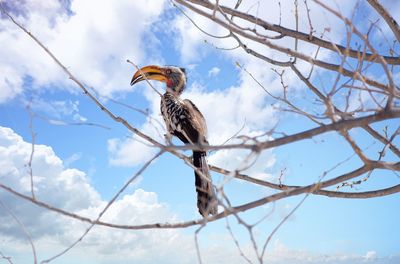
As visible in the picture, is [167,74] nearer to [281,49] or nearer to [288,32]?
[288,32]

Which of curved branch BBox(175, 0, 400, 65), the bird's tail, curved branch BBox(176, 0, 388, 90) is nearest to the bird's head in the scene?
the bird's tail

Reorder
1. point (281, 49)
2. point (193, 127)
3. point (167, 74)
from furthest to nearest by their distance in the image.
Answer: point (167, 74) < point (193, 127) < point (281, 49)

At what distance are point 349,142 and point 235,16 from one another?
5.17ft

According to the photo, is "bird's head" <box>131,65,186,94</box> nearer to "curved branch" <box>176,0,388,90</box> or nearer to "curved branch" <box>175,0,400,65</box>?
"curved branch" <box>175,0,400,65</box>

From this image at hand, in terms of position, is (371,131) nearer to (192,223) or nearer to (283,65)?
(283,65)

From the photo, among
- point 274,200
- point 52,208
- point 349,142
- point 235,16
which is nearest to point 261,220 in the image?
point 274,200

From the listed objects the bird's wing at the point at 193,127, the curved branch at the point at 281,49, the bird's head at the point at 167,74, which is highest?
the bird's head at the point at 167,74

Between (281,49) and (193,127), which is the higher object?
(193,127)

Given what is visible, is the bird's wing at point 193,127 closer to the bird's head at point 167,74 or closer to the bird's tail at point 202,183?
the bird's tail at point 202,183

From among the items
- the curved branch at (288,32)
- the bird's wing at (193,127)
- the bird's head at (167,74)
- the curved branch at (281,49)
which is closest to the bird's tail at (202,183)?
the bird's wing at (193,127)

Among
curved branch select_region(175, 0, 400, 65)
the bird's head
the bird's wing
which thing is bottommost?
curved branch select_region(175, 0, 400, 65)

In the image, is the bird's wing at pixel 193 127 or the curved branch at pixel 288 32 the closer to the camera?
the curved branch at pixel 288 32

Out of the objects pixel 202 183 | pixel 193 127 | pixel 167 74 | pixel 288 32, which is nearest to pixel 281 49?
pixel 288 32

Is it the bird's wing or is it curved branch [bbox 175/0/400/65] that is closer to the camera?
curved branch [bbox 175/0/400/65]
